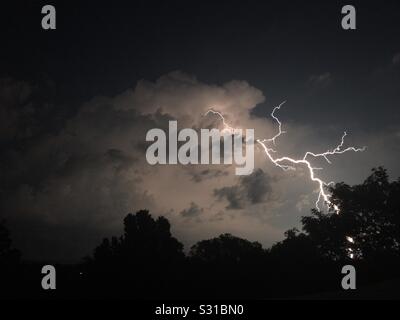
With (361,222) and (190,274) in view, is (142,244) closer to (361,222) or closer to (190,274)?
(190,274)

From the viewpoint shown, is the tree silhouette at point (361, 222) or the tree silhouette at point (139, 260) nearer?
the tree silhouette at point (139, 260)

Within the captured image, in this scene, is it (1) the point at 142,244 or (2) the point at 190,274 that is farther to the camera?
(1) the point at 142,244

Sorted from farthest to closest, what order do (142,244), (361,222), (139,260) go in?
1. (361,222)
2. (142,244)
3. (139,260)

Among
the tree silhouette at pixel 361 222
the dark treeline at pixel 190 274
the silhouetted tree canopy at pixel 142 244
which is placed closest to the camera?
the dark treeline at pixel 190 274

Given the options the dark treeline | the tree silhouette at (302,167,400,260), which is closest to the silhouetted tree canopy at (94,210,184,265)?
the dark treeline

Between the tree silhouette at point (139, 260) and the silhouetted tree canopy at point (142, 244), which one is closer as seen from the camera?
the tree silhouette at point (139, 260)

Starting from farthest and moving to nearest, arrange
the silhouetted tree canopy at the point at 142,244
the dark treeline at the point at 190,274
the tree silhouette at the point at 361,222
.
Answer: the tree silhouette at the point at 361,222
the silhouetted tree canopy at the point at 142,244
the dark treeline at the point at 190,274

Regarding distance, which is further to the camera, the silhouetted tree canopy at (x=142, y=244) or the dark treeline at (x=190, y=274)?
the silhouetted tree canopy at (x=142, y=244)

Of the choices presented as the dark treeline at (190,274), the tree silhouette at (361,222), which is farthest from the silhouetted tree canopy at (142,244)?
the tree silhouette at (361,222)

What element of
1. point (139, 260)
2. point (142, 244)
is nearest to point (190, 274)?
point (139, 260)

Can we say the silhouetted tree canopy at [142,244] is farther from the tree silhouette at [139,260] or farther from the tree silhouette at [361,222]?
the tree silhouette at [361,222]

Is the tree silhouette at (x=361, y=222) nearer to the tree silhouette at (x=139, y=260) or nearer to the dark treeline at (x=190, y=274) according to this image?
the dark treeline at (x=190, y=274)

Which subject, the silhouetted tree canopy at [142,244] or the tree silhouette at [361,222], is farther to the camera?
the tree silhouette at [361,222]
